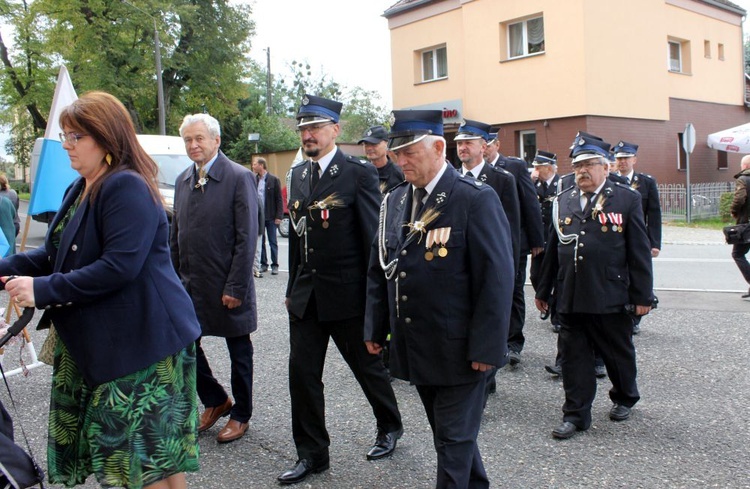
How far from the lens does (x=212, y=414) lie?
5043mm

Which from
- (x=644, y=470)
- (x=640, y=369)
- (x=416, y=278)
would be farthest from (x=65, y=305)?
(x=640, y=369)

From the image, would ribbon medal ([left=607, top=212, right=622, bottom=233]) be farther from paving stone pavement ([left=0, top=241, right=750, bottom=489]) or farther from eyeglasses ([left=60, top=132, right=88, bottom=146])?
eyeglasses ([left=60, top=132, right=88, bottom=146])

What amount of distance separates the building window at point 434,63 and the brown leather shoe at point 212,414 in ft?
73.1

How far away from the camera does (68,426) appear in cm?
312

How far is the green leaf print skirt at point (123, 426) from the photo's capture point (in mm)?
2969

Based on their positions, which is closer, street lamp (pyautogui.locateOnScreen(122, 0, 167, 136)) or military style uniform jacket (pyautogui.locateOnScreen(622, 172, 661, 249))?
military style uniform jacket (pyautogui.locateOnScreen(622, 172, 661, 249))

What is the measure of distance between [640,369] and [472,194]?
3.72 m

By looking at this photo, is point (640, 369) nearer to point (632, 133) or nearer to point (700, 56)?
point (632, 133)

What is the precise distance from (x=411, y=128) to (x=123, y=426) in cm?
182

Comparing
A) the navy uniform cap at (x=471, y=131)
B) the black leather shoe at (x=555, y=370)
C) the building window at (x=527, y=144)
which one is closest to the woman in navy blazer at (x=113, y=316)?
the navy uniform cap at (x=471, y=131)

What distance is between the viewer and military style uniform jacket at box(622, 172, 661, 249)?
25.8ft

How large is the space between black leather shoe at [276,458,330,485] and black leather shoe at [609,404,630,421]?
82.2 inches

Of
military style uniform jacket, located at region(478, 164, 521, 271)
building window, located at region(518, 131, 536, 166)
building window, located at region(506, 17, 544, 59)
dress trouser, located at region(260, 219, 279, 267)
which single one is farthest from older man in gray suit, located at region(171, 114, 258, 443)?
building window, located at region(518, 131, 536, 166)

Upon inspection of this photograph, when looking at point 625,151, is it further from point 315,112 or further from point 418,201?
point 418,201
